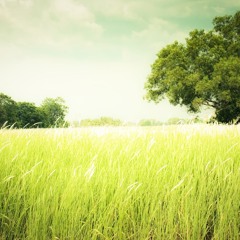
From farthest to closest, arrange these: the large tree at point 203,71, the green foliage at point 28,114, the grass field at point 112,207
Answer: the green foliage at point 28,114
the large tree at point 203,71
the grass field at point 112,207

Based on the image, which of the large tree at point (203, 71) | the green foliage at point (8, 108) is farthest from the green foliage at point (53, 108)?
the large tree at point (203, 71)

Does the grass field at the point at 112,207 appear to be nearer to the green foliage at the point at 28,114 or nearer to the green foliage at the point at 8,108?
the green foliage at the point at 8,108

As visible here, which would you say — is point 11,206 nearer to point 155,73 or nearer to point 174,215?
point 174,215

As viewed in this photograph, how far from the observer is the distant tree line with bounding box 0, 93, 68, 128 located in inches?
1844

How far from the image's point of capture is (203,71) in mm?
25297

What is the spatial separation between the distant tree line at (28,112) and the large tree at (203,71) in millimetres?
14738

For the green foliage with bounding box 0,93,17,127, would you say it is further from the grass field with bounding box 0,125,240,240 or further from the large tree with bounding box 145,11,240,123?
the grass field with bounding box 0,125,240,240

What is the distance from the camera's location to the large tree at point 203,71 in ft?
76.5

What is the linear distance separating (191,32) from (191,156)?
25621mm

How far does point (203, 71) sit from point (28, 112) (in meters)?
40.6

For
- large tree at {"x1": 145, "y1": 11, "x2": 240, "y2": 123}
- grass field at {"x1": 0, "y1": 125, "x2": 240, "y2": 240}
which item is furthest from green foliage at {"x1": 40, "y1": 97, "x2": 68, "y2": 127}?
grass field at {"x1": 0, "y1": 125, "x2": 240, "y2": 240}

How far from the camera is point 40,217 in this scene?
1997mm

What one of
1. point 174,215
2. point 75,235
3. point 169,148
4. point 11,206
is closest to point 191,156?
point 169,148

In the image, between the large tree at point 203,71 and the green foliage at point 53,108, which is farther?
the green foliage at point 53,108
